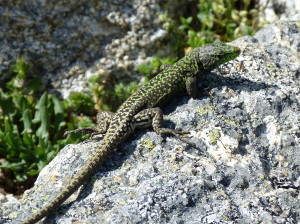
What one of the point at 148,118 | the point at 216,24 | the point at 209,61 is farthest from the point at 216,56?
the point at 216,24

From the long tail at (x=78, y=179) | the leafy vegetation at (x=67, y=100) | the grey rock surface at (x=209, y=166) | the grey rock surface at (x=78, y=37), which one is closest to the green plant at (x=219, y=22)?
the leafy vegetation at (x=67, y=100)

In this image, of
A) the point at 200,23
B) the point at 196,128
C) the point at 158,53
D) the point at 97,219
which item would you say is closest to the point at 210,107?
the point at 196,128

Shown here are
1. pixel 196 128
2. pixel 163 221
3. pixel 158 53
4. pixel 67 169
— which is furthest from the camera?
pixel 158 53

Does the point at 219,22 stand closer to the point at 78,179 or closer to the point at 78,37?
the point at 78,37

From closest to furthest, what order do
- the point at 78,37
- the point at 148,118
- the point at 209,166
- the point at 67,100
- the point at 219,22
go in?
the point at 209,166
the point at 148,118
the point at 67,100
the point at 78,37
the point at 219,22

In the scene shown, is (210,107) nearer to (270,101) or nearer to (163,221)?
(270,101)

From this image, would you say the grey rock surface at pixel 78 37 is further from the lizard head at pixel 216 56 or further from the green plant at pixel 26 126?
the lizard head at pixel 216 56
